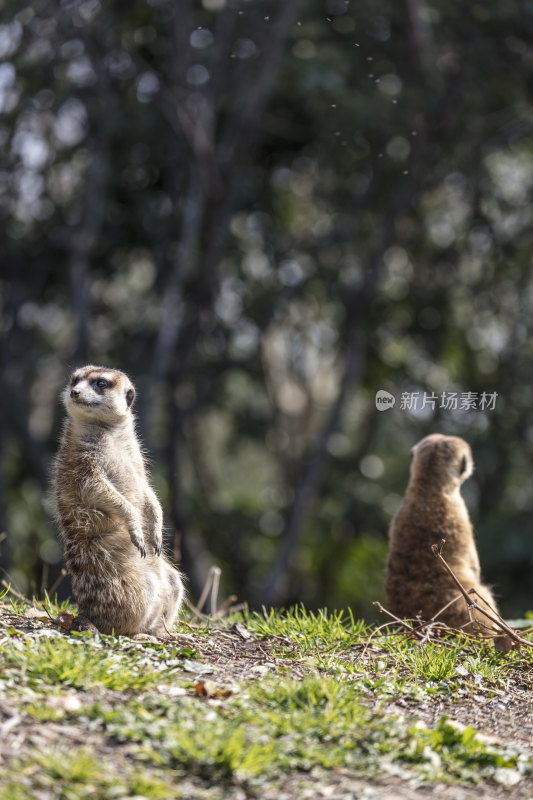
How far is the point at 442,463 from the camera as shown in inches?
261

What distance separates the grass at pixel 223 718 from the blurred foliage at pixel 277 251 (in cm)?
785

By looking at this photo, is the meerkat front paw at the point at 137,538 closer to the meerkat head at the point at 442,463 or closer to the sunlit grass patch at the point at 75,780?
the sunlit grass patch at the point at 75,780

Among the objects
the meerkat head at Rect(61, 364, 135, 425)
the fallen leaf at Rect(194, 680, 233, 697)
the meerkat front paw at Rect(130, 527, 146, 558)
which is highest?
the meerkat head at Rect(61, 364, 135, 425)

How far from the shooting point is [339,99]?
531 inches

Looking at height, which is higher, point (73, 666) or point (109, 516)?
point (109, 516)

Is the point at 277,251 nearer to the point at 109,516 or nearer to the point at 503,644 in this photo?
the point at 503,644

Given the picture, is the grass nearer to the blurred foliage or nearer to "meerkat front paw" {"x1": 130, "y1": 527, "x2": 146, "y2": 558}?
"meerkat front paw" {"x1": 130, "y1": 527, "x2": 146, "y2": 558}

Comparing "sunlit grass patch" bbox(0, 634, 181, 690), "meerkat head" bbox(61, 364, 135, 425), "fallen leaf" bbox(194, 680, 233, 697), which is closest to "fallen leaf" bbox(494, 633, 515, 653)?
"fallen leaf" bbox(194, 680, 233, 697)

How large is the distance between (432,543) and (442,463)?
59 centimetres

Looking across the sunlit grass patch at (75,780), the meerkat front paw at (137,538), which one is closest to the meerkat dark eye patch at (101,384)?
the meerkat front paw at (137,538)

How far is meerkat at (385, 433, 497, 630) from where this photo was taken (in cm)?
620

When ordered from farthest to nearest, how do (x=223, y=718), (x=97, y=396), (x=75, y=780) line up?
(x=97, y=396), (x=223, y=718), (x=75, y=780)

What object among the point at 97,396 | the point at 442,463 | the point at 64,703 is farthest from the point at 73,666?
the point at 442,463

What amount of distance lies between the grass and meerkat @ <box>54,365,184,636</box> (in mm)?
196
